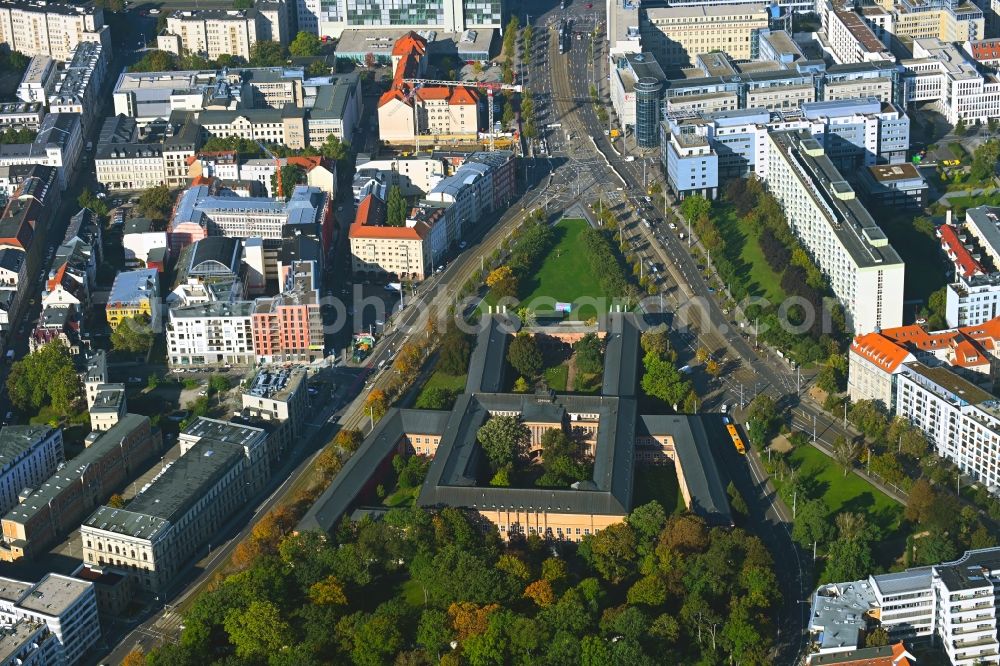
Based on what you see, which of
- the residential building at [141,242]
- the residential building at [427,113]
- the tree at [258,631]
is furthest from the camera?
the residential building at [427,113]

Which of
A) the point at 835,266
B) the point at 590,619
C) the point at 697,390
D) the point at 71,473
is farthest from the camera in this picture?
the point at 835,266

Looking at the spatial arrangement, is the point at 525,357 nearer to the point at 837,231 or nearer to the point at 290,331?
the point at 290,331

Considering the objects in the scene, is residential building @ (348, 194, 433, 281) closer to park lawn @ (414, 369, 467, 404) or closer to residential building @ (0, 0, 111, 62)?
park lawn @ (414, 369, 467, 404)

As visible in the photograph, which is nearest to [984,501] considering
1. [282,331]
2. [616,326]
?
[616,326]

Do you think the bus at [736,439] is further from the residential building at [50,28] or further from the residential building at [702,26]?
the residential building at [50,28]

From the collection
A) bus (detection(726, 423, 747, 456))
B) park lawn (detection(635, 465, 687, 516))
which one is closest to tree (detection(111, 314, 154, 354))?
park lawn (detection(635, 465, 687, 516))

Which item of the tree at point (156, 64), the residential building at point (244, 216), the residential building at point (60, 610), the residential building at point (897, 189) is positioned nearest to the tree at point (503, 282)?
the residential building at point (244, 216)

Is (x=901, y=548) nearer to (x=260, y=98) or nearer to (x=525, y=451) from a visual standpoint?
(x=525, y=451)

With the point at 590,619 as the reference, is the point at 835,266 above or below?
above
